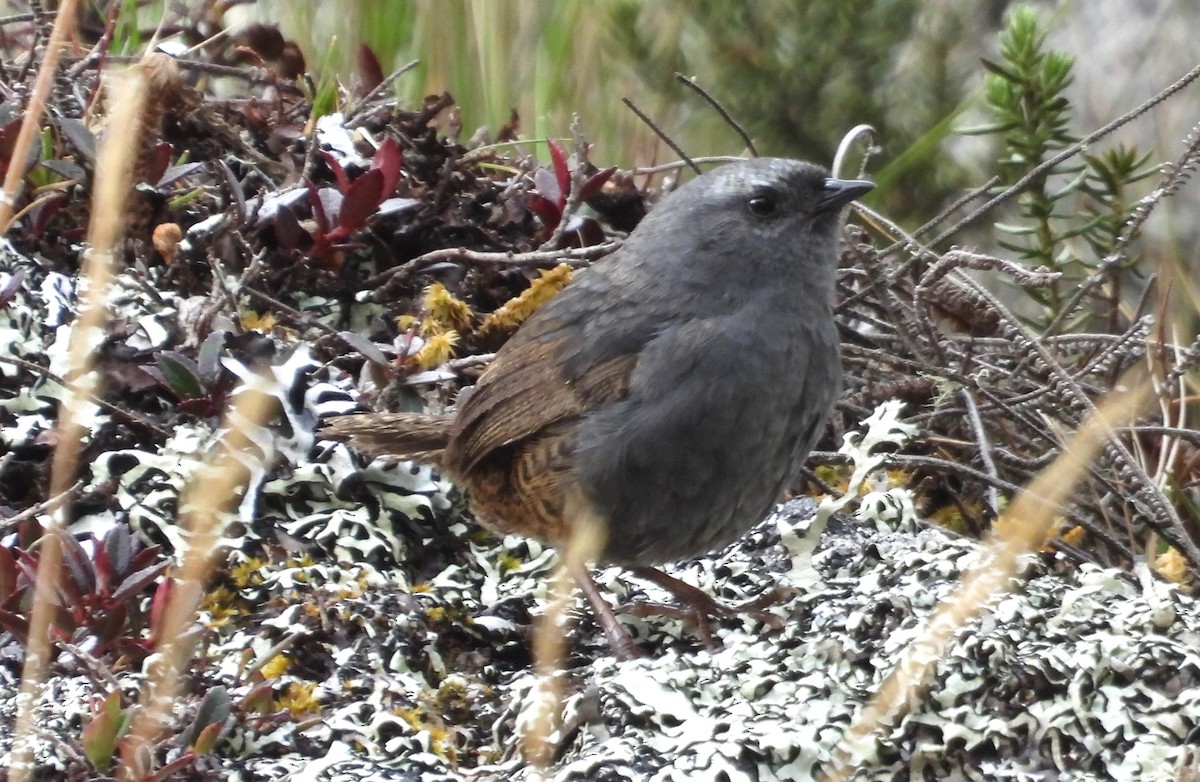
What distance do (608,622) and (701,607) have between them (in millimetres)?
197

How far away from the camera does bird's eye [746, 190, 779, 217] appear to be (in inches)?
120

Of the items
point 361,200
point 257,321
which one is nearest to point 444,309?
point 361,200

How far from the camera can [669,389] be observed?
2.71 meters

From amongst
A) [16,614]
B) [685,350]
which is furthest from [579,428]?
[16,614]

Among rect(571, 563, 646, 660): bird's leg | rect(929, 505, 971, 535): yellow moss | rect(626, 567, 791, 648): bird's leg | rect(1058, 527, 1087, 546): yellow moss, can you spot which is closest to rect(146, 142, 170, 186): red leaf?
rect(571, 563, 646, 660): bird's leg

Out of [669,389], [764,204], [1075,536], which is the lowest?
[1075,536]

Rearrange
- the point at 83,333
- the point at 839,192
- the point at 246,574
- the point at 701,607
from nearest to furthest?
the point at 83,333 < the point at 246,574 < the point at 701,607 < the point at 839,192

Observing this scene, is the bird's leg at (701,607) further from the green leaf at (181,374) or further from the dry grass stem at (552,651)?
the green leaf at (181,374)

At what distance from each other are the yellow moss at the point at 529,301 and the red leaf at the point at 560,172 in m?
0.21

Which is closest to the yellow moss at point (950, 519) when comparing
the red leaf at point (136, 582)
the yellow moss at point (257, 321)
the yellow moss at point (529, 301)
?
the yellow moss at point (529, 301)

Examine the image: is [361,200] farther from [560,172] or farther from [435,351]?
[560,172]

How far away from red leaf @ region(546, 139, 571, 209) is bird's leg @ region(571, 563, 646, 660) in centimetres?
112

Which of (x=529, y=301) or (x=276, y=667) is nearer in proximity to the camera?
(x=276, y=667)

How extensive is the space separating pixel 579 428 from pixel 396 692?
742 millimetres
